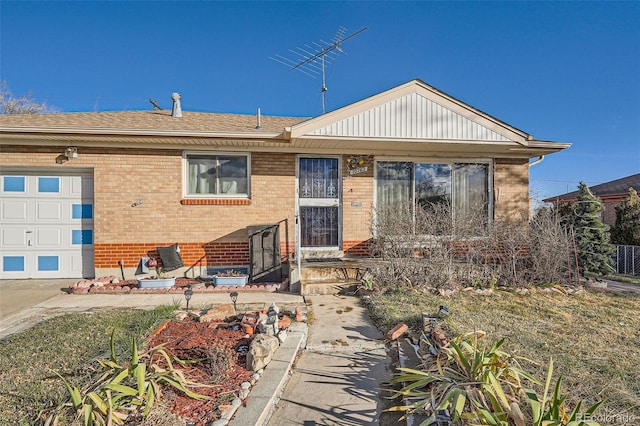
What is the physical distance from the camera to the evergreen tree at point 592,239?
23.3 feet

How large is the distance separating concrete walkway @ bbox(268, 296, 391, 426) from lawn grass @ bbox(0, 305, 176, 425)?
5.66 ft

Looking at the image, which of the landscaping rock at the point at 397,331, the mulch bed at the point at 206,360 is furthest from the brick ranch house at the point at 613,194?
the mulch bed at the point at 206,360

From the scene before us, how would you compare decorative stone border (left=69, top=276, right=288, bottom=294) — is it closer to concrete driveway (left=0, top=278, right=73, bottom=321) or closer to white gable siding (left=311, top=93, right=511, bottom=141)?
concrete driveway (left=0, top=278, right=73, bottom=321)

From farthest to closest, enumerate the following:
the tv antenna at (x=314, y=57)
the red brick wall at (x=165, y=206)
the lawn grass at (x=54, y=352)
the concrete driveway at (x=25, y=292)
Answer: the tv antenna at (x=314, y=57)
the red brick wall at (x=165, y=206)
the concrete driveway at (x=25, y=292)
the lawn grass at (x=54, y=352)

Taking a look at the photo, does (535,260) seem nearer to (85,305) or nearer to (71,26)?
(85,305)

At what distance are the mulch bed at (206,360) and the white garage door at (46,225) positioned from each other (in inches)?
207

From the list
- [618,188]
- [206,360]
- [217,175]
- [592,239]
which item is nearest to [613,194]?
[618,188]

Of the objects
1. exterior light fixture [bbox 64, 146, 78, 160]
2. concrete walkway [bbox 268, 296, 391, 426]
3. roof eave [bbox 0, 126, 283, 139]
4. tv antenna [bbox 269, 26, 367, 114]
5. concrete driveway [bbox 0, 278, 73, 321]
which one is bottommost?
concrete walkway [bbox 268, 296, 391, 426]

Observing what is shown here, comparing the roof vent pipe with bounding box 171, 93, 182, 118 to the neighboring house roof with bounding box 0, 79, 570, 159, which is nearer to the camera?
the neighboring house roof with bounding box 0, 79, 570, 159

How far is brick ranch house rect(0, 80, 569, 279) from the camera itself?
23.1 feet

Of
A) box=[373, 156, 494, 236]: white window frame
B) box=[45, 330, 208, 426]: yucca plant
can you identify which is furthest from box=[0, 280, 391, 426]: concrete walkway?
box=[373, 156, 494, 236]: white window frame

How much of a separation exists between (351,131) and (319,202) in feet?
6.63

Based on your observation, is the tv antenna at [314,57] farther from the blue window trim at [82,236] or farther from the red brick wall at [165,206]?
the blue window trim at [82,236]

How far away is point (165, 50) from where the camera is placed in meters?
10.6
